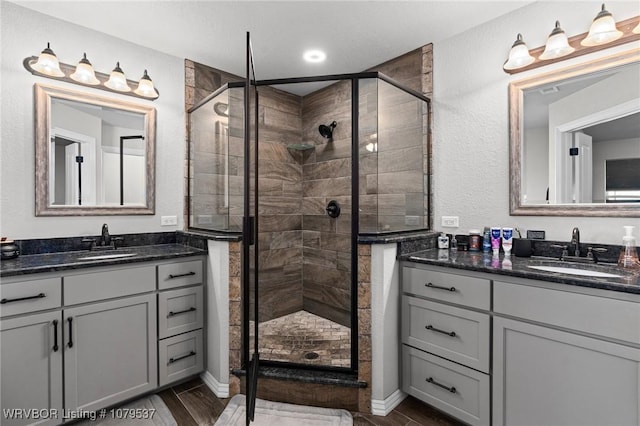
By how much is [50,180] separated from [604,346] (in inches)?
127

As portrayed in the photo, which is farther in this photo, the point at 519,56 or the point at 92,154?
the point at 92,154

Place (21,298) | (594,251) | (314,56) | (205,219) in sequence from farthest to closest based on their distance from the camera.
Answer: (314,56), (205,219), (594,251), (21,298)

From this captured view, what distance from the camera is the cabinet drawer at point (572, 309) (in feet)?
4.12

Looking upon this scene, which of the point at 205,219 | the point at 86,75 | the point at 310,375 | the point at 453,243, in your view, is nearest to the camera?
the point at 310,375

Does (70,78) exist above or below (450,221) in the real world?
above


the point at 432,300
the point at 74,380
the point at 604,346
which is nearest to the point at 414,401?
the point at 432,300

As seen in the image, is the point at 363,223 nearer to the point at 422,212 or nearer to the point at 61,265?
the point at 422,212

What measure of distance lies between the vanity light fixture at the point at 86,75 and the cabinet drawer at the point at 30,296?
1.35m

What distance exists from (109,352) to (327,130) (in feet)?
8.30

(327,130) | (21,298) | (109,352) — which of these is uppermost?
(327,130)

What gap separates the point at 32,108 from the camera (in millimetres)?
2033

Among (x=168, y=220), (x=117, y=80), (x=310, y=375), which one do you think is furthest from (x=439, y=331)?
(x=117, y=80)

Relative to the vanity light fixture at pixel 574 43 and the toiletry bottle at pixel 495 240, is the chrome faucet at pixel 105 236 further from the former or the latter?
the vanity light fixture at pixel 574 43

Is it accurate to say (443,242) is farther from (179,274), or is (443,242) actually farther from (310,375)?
(179,274)
